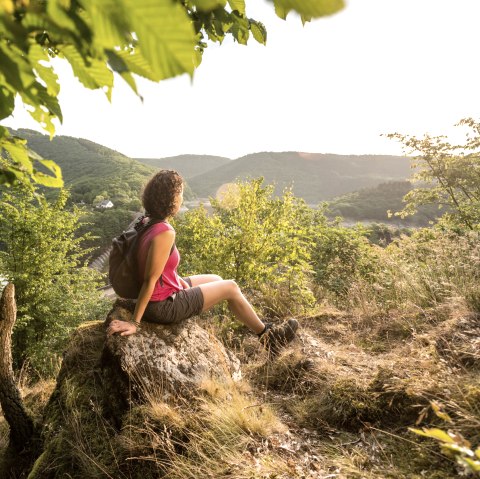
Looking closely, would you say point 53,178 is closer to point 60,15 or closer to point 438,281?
point 60,15

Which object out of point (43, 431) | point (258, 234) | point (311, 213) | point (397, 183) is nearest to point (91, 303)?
point (311, 213)

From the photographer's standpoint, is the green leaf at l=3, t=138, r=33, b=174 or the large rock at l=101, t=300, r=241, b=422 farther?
the large rock at l=101, t=300, r=241, b=422

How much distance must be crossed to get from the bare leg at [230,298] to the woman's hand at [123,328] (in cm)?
66

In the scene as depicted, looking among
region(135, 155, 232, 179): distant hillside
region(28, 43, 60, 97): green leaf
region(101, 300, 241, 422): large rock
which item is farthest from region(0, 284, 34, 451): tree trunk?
region(135, 155, 232, 179): distant hillside

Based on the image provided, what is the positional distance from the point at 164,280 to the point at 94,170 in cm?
7994

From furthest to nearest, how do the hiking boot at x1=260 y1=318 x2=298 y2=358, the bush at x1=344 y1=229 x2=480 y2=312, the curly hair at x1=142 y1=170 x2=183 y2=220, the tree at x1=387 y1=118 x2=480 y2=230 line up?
the tree at x1=387 y1=118 x2=480 y2=230 → the bush at x1=344 y1=229 x2=480 y2=312 → the hiking boot at x1=260 y1=318 x2=298 y2=358 → the curly hair at x1=142 y1=170 x2=183 y2=220

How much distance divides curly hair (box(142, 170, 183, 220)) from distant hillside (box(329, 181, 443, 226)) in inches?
2046

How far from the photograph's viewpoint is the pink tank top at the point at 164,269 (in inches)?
105

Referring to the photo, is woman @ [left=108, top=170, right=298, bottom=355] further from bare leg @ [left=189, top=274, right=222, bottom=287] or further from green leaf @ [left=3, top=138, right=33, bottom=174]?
green leaf @ [left=3, top=138, right=33, bottom=174]

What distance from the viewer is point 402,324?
11.9 feet

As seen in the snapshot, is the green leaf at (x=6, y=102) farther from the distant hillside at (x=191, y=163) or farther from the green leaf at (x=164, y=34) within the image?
the distant hillside at (x=191, y=163)

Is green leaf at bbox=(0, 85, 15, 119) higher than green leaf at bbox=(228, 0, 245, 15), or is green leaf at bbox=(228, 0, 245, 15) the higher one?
green leaf at bbox=(228, 0, 245, 15)

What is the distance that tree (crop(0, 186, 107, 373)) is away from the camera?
44.1 feet

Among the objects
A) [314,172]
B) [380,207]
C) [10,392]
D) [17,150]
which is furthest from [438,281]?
[314,172]
